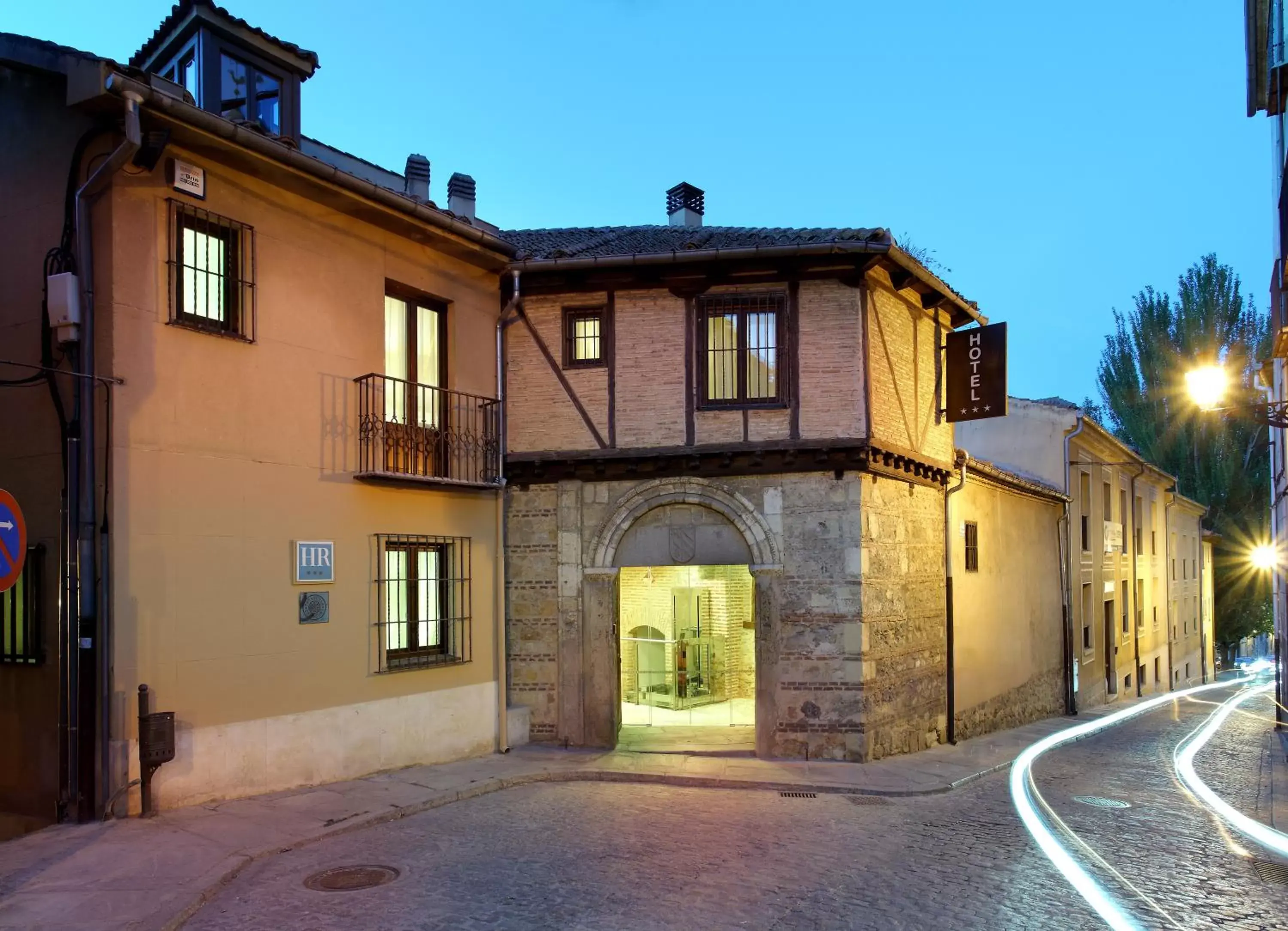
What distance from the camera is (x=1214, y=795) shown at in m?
11.1

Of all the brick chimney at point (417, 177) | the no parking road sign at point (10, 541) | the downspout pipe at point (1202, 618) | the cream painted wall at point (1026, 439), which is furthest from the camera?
the downspout pipe at point (1202, 618)

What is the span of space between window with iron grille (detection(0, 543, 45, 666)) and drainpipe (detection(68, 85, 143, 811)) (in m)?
0.73

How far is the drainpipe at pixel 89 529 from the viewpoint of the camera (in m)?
8.39

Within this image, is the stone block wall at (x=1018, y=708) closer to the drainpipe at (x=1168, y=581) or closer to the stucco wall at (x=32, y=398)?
the stucco wall at (x=32, y=398)

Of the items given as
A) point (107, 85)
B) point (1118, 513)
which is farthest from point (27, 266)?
point (1118, 513)

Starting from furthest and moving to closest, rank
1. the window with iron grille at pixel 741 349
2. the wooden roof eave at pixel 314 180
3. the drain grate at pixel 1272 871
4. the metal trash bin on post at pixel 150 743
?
the window with iron grille at pixel 741 349
the wooden roof eave at pixel 314 180
the metal trash bin on post at pixel 150 743
the drain grate at pixel 1272 871

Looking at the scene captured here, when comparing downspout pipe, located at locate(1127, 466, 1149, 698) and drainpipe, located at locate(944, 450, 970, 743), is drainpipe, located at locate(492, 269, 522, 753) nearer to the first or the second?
drainpipe, located at locate(944, 450, 970, 743)

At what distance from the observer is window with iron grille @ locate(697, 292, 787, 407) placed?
12.7m

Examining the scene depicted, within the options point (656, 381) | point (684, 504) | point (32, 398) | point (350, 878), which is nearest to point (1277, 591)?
point (684, 504)

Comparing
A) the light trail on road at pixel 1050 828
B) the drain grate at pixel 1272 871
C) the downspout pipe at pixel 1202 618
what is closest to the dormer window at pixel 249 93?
the light trail on road at pixel 1050 828

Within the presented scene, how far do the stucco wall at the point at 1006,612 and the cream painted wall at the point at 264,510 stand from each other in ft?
25.2

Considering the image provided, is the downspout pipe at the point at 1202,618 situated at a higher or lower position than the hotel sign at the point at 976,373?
lower

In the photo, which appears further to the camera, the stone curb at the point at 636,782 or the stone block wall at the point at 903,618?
the stone block wall at the point at 903,618

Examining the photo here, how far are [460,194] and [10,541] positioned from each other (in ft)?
35.8
